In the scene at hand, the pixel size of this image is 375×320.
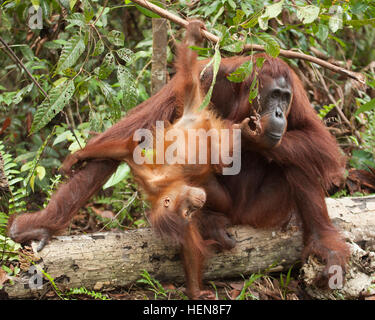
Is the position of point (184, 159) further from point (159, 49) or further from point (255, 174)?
point (159, 49)

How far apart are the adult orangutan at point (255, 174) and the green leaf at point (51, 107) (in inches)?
15.9

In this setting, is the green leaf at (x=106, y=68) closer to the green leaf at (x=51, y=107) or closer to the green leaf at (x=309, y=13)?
the green leaf at (x=51, y=107)

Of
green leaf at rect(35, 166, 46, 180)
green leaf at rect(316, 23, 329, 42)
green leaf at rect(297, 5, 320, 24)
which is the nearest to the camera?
green leaf at rect(297, 5, 320, 24)

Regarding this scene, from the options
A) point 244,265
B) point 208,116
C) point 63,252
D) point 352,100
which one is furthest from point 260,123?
point 352,100

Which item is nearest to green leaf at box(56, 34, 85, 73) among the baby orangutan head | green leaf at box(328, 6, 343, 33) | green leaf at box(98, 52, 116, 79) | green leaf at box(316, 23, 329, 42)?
green leaf at box(98, 52, 116, 79)

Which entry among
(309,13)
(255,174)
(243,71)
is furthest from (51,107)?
(309,13)

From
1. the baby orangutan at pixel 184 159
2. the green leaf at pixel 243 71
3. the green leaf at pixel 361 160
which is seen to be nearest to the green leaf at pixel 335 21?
the green leaf at pixel 243 71

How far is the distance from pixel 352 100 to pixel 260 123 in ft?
9.02

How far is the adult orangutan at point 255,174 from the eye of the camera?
3.04m

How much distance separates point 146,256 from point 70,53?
1.39 meters

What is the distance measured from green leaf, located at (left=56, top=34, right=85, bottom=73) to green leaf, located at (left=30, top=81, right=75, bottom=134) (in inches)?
5.1

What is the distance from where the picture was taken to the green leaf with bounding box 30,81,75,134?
9.54 feet

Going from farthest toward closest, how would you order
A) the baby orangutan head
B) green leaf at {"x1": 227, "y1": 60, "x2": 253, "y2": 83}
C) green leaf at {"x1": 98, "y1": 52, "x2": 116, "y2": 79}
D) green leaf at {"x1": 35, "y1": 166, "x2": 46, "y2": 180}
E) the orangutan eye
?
green leaf at {"x1": 35, "y1": 166, "x2": 46, "y2": 180}, green leaf at {"x1": 98, "y1": 52, "x2": 116, "y2": 79}, the orangutan eye, the baby orangutan head, green leaf at {"x1": 227, "y1": 60, "x2": 253, "y2": 83}

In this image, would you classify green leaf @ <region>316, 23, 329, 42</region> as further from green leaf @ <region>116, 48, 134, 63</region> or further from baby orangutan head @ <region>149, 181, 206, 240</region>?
baby orangutan head @ <region>149, 181, 206, 240</region>
